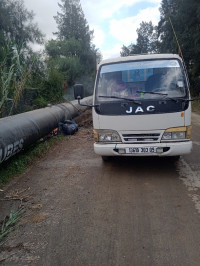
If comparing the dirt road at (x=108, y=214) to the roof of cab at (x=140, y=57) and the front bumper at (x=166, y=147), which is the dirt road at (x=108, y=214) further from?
the roof of cab at (x=140, y=57)

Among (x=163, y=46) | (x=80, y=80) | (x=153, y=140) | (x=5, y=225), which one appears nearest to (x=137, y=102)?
(x=153, y=140)

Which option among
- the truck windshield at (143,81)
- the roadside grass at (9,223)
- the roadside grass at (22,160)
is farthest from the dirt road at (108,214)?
the truck windshield at (143,81)

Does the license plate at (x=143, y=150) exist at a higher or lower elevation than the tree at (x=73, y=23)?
lower

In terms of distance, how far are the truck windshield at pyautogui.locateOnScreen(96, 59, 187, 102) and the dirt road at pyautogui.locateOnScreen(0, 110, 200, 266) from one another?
1.67 m

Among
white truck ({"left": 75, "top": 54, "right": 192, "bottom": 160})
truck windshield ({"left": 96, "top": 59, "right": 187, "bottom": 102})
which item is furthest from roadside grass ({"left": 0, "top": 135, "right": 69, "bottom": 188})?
truck windshield ({"left": 96, "top": 59, "right": 187, "bottom": 102})

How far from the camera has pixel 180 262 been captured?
271cm

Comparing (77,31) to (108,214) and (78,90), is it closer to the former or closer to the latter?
(78,90)

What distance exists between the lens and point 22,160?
21.7ft

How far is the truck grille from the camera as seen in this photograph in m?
5.07

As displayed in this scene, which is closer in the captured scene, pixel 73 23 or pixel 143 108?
pixel 143 108

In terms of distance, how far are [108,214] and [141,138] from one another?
1.86 meters

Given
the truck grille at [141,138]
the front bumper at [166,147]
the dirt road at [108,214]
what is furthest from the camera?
the truck grille at [141,138]

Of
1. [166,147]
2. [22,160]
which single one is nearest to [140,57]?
[166,147]

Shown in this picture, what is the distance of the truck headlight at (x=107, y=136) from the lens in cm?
523
